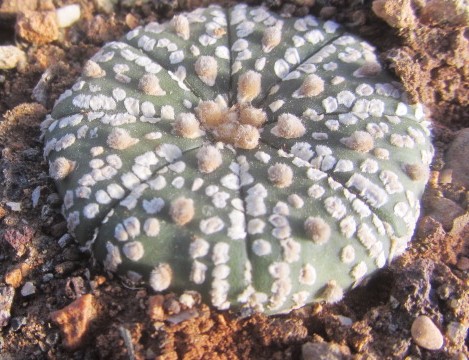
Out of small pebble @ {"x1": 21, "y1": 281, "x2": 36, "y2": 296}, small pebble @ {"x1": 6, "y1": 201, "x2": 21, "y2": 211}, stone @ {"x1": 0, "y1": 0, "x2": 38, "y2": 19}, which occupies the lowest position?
small pebble @ {"x1": 21, "y1": 281, "x2": 36, "y2": 296}

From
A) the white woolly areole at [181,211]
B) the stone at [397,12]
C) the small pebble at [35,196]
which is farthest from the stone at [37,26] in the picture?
the stone at [397,12]

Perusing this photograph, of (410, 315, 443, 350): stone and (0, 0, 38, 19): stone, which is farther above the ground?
(0, 0, 38, 19): stone

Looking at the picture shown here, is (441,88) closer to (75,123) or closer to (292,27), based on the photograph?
(292,27)

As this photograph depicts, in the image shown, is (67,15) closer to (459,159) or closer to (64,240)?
(64,240)

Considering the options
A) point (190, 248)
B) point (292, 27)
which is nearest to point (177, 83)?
point (292, 27)

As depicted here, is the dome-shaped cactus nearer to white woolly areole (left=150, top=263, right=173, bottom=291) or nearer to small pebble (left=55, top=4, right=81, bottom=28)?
white woolly areole (left=150, top=263, right=173, bottom=291)

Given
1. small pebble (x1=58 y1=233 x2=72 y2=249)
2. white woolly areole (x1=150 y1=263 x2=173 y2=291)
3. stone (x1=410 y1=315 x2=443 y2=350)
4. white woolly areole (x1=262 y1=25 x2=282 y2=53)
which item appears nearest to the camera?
white woolly areole (x1=150 y1=263 x2=173 y2=291)

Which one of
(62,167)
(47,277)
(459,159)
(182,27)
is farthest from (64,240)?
(459,159)

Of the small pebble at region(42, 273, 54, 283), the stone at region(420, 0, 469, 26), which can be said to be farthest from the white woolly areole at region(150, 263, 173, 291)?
the stone at region(420, 0, 469, 26)
